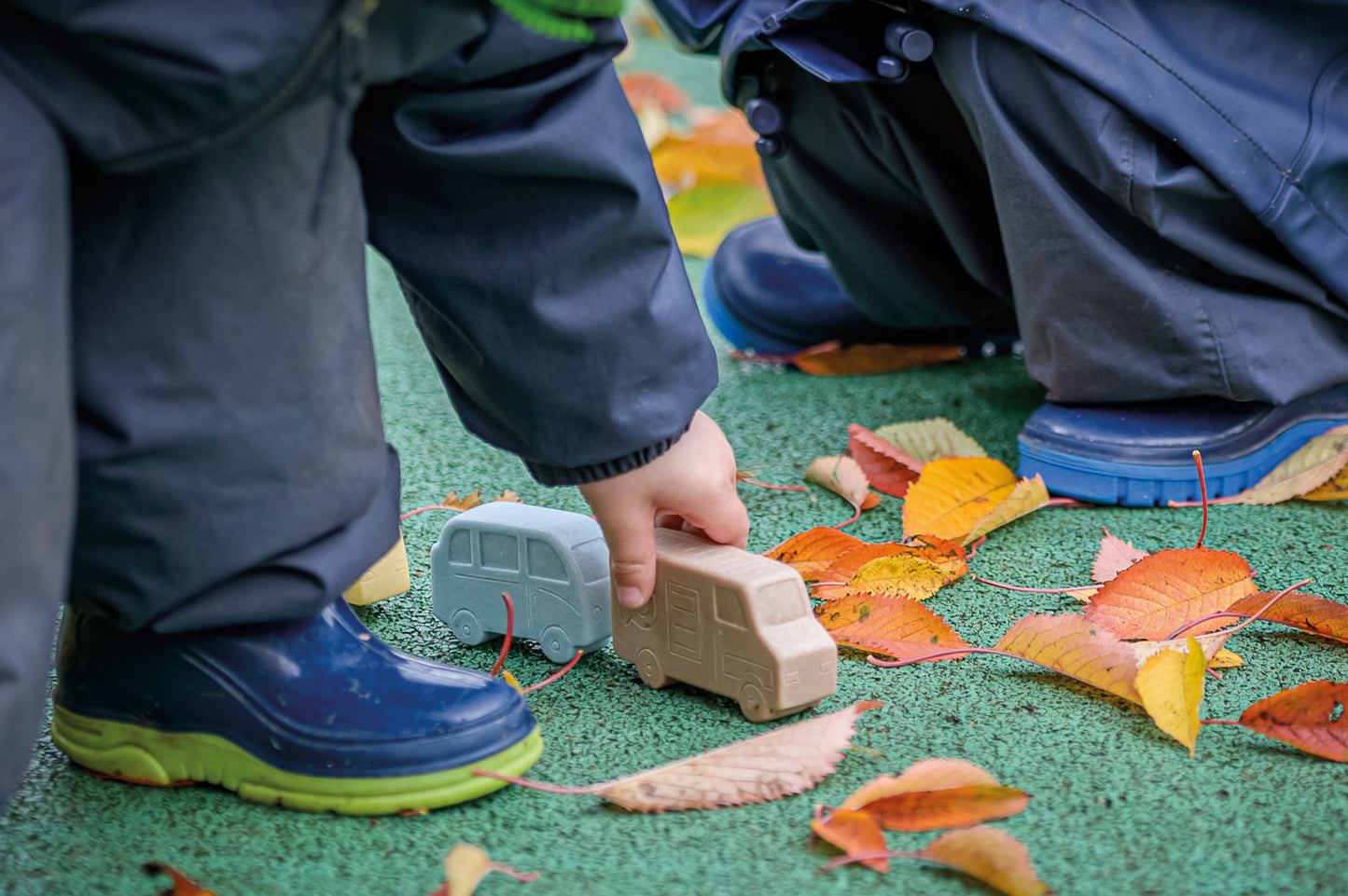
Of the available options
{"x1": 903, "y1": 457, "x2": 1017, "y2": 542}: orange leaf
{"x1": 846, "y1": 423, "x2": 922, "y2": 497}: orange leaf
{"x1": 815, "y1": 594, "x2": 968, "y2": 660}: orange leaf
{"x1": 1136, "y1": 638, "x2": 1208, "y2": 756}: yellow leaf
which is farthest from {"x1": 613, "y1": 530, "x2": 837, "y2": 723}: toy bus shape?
{"x1": 846, "y1": 423, "x2": 922, "y2": 497}: orange leaf

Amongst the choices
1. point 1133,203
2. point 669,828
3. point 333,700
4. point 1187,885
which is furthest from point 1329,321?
point 333,700

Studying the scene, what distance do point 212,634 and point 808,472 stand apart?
0.69m

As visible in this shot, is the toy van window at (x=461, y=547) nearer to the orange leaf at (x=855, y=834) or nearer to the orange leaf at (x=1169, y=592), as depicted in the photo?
the orange leaf at (x=855, y=834)

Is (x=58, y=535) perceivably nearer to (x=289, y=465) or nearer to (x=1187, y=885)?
(x=289, y=465)

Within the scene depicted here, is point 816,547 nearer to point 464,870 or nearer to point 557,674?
point 557,674

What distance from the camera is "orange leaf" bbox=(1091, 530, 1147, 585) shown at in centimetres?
107

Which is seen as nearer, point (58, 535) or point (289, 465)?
point (58, 535)

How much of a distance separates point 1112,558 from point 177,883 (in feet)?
2.56

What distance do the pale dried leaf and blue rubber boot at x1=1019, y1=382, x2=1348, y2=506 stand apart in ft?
0.23

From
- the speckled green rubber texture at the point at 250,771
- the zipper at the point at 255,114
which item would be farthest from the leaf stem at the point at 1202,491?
the zipper at the point at 255,114

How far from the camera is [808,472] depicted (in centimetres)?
131

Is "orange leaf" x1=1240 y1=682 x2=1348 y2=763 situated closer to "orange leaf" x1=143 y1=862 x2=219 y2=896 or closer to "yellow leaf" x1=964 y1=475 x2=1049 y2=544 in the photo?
"yellow leaf" x1=964 y1=475 x2=1049 y2=544

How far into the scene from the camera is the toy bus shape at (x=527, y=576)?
36.8 inches

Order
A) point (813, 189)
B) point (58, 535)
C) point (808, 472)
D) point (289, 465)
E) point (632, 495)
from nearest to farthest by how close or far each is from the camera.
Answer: point (58, 535)
point (289, 465)
point (632, 495)
point (808, 472)
point (813, 189)
